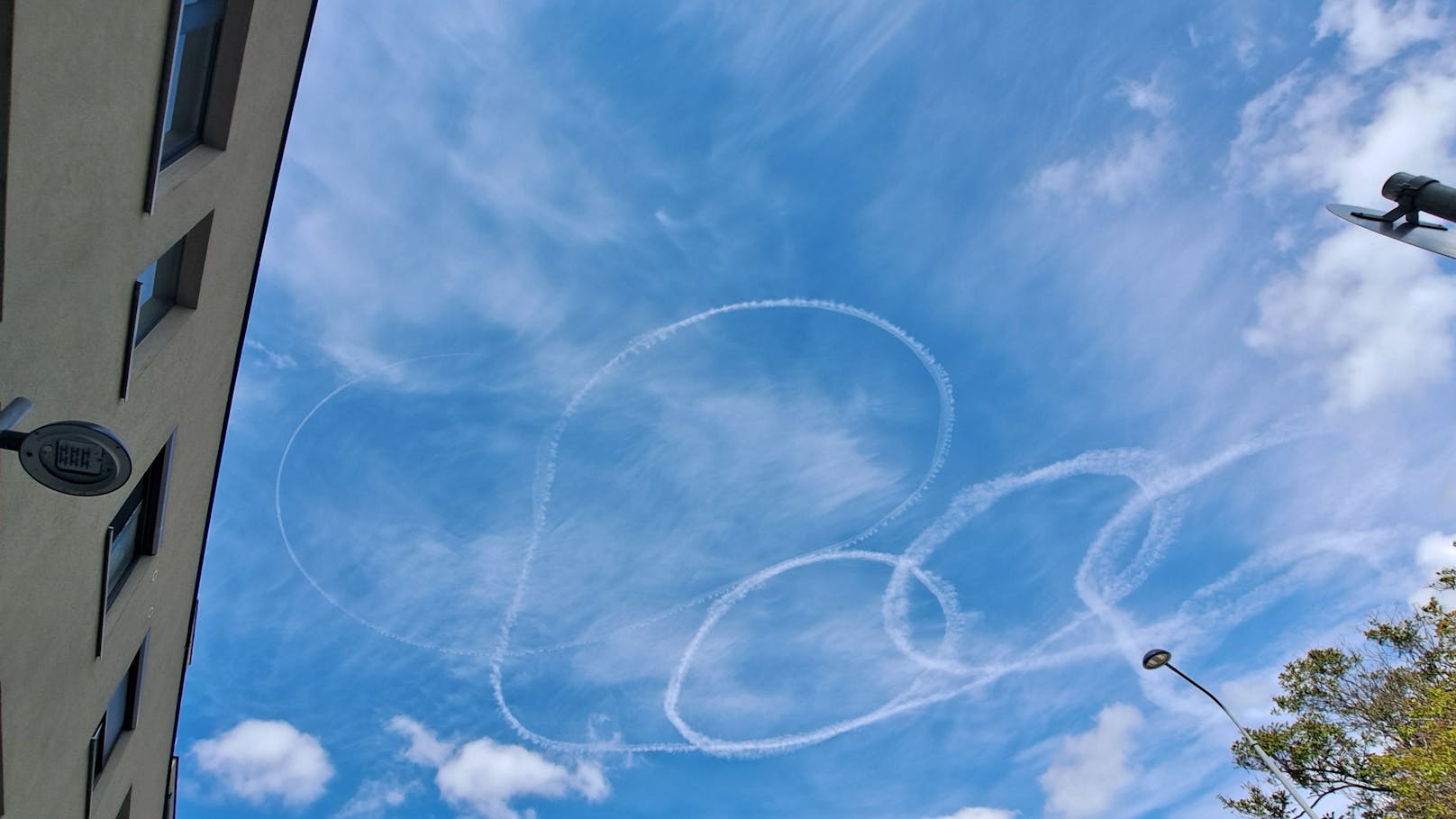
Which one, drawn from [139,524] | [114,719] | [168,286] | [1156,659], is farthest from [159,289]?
[1156,659]

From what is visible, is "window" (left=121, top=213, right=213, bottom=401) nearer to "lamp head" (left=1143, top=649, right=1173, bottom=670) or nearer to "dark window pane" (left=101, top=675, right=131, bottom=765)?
"dark window pane" (left=101, top=675, right=131, bottom=765)

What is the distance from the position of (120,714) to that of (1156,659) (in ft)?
77.8

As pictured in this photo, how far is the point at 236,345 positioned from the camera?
50.3 ft

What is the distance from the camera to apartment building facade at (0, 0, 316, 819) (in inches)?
289

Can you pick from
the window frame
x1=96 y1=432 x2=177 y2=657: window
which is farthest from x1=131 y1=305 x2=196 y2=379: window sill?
the window frame

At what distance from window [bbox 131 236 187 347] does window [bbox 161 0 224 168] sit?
1.58 meters

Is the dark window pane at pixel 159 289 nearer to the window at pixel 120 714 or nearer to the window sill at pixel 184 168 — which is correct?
the window sill at pixel 184 168

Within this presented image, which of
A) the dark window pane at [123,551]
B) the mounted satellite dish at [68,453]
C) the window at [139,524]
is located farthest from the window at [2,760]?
the mounted satellite dish at [68,453]

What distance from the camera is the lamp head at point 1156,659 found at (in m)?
18.7

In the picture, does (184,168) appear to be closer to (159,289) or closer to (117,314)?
(159,289)

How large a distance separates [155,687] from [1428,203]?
2189 cm

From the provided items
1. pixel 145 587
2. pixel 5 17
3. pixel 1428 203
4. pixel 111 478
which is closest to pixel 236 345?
pixel 145 587

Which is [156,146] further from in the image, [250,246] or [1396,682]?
[1396,682]

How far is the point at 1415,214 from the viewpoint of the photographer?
479cm
